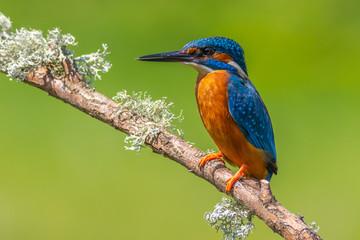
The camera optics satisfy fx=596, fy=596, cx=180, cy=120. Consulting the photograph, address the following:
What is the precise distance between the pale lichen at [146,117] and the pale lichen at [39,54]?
0.58 ft

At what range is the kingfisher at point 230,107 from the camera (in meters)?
2.72

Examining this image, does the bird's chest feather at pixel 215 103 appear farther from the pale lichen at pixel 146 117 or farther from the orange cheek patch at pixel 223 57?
the pale lichen at pixel 146 117

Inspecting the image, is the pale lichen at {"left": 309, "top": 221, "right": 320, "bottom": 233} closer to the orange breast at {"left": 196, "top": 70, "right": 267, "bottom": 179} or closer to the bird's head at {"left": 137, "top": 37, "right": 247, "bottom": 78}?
the orange breast at {"left": 196, "top": 70, "right": 267, "bottom": 179}

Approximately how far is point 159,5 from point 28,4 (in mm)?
795

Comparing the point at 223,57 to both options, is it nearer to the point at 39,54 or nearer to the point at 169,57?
the point at 169,57

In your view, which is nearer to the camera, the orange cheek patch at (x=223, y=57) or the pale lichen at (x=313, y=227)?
the pale lichen at (x=313, y=227)

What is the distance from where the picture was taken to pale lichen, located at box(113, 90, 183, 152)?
2400 mm

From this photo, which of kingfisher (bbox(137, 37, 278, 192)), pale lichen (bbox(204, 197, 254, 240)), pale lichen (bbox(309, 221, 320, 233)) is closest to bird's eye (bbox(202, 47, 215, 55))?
kingfisher (bbox(137, 37, 278, 192))

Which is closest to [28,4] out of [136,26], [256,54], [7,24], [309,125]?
[136,26]

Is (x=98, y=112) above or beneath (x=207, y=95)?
beneath

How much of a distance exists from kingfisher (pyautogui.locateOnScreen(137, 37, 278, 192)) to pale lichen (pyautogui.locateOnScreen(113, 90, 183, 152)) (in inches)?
9.8

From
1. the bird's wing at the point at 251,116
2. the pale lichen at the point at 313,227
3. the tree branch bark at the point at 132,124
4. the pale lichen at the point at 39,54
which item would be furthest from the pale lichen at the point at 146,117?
the pale lichen at the point at 313,227

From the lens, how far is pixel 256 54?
11.4 feet

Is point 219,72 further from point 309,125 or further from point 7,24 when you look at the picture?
point 7,24
